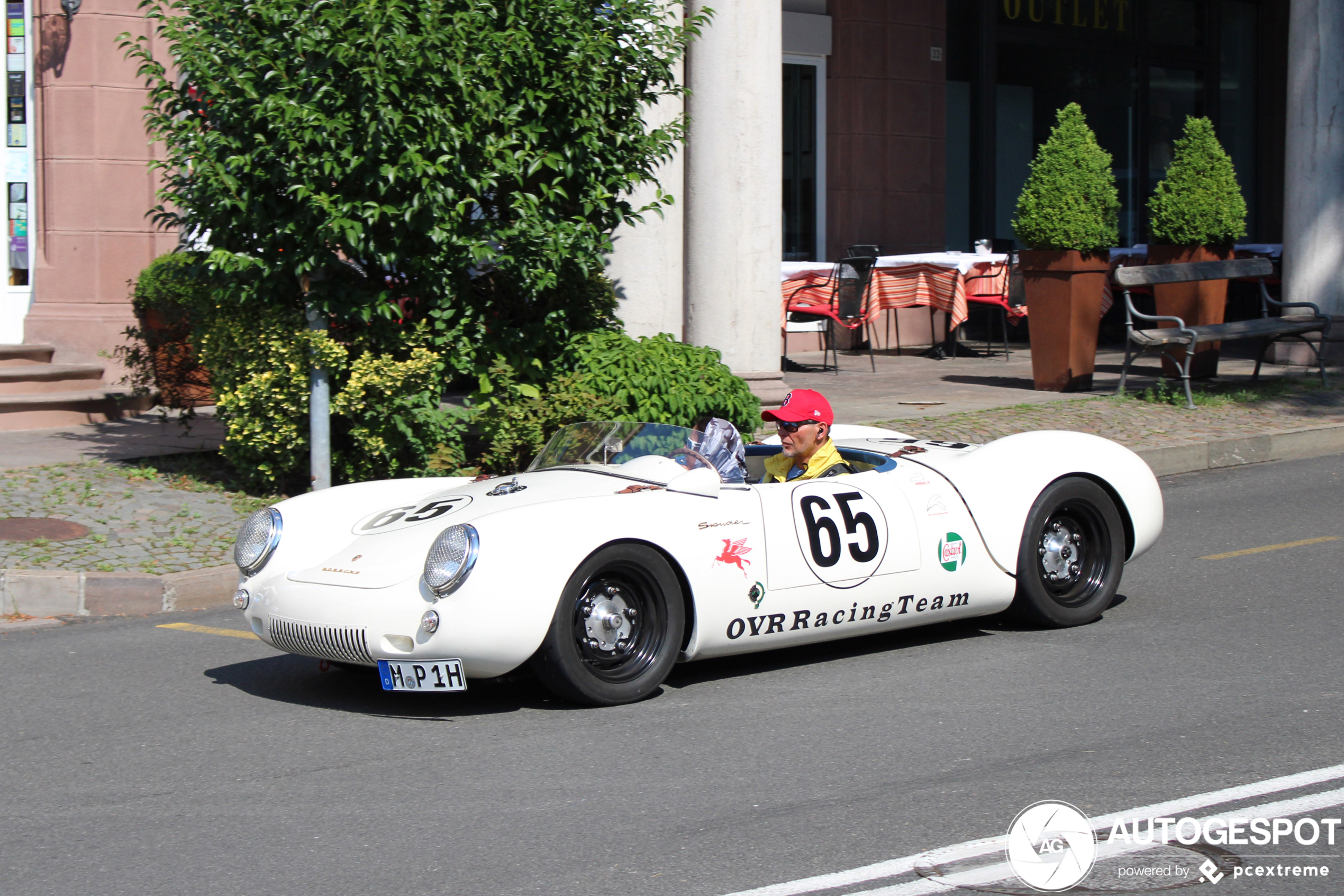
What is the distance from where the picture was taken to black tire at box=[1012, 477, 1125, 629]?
20.9 feet

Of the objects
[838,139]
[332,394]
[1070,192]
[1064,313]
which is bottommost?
[332,394]

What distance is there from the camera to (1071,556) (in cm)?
657

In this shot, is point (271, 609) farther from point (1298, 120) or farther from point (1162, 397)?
point (1298, 120)

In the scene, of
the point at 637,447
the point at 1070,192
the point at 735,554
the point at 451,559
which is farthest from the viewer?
the point at 1070,192

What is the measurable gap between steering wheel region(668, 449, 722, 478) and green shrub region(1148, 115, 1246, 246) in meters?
9.16

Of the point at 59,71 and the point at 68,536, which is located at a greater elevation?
the point at 59,71

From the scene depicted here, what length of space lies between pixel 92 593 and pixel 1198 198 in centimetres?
1043

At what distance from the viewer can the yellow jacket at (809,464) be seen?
6.33 metres

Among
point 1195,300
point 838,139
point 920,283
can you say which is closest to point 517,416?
point 1195,300

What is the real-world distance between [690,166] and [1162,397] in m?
4.67

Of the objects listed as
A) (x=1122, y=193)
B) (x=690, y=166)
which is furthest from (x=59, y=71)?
(x=1122, y=193)

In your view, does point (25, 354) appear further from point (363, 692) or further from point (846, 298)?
point (363, 692)

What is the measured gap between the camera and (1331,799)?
166 inches

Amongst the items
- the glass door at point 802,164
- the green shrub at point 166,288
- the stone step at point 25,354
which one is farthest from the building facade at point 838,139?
the green shrub at point 166,288
